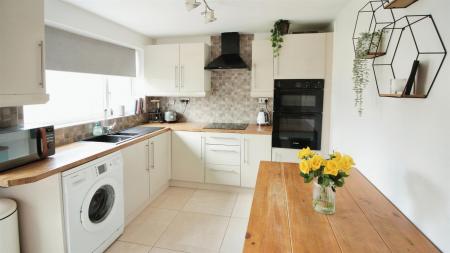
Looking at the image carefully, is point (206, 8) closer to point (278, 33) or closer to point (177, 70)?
point (278, 33)

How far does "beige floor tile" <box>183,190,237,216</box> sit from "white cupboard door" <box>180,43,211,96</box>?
1.38 metres

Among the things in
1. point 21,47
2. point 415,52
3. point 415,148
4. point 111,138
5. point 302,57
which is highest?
point 302,57

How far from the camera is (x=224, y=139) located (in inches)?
133

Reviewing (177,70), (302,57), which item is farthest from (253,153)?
(177,70)

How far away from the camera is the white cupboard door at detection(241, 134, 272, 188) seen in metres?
3.28

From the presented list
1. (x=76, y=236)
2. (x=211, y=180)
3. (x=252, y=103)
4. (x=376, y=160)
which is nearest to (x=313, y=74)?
(x=252, y=103)

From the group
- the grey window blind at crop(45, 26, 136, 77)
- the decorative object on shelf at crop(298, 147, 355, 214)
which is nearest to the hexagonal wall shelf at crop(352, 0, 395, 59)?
the decorative object on shelf at crop(298, 147, 355, 214)

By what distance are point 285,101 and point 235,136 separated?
2.52 ft

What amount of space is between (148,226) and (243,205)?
112 centimetres

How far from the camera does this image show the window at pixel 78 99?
96.2 inches

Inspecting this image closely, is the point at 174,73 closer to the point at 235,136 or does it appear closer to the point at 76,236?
the point at 235,136

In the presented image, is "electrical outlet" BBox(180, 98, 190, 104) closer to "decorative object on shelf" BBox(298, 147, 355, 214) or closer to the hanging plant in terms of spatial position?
the hanging plant

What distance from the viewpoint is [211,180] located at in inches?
138

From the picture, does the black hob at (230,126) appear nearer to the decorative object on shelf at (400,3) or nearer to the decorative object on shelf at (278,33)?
the decorative object on shelf at (278,33)
